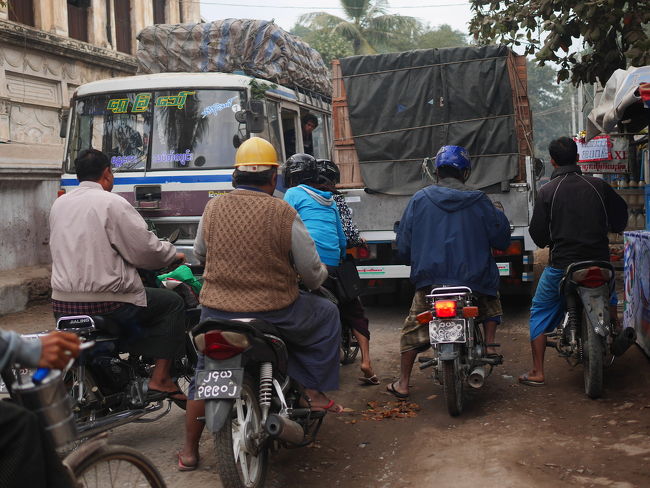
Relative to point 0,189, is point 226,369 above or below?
below

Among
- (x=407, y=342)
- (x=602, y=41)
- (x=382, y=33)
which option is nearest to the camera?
(x=407, y=342)

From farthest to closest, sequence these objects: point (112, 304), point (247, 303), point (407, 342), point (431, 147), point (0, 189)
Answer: point (0, 189)
point (431, 147)
point (407, 342)
point (112, 304)
point (247, 303)

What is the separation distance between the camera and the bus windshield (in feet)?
30.3

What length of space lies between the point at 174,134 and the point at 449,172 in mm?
4593

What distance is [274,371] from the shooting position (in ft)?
13.3

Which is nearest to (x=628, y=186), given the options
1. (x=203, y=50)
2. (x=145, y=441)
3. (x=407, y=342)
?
(x=203, y=50)

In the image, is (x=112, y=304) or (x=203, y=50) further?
(x=203, y=50)

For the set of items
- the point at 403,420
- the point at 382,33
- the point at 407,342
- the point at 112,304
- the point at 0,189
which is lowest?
the point at 403,420

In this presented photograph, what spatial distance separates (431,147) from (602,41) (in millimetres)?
2086

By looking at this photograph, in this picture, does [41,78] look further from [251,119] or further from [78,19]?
[251,119]

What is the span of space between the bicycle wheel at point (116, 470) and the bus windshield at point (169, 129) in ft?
20.7

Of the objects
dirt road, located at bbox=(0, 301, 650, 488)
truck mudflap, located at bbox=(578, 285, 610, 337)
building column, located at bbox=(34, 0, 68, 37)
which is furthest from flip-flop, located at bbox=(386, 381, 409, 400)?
building column, located at bbox=(34, 0, 68, 37)

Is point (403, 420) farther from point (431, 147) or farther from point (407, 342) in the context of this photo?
point (431, 147)

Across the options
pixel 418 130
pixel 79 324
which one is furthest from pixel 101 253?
pixel 418 130
